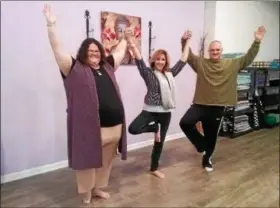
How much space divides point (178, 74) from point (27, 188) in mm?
751

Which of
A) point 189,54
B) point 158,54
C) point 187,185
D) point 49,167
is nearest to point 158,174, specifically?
point 187,185

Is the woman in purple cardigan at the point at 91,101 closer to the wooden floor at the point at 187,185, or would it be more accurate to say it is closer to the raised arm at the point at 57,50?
the raised arm at the point at 57,50

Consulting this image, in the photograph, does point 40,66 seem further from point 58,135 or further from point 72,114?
point 58,135

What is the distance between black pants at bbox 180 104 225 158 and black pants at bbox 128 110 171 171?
21 cm

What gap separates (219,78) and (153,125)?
522 millimetres

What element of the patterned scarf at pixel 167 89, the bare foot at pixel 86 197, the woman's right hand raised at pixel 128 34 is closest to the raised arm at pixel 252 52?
the patterned scarf at pixel 167 89

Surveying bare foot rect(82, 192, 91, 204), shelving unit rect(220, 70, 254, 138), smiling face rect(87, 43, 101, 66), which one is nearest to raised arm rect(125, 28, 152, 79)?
smiling face rect(87, 43, 101, 66)

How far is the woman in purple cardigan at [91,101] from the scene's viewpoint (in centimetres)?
91

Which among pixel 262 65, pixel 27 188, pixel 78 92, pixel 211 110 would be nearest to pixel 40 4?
pixel 78 92

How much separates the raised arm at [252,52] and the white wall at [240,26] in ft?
0.10

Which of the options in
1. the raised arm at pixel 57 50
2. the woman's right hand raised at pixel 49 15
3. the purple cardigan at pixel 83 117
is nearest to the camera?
the woman's right hand raised at pixel 49 15

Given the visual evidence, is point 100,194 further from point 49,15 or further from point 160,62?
point 49,15

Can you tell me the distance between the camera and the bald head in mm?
666

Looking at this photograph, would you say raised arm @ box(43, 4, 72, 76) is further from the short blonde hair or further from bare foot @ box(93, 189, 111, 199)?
bare foot @ box(93, 189, 111, 199)
